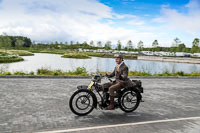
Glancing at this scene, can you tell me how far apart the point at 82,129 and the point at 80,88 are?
4.38 ft

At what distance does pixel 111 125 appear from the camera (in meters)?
4.76

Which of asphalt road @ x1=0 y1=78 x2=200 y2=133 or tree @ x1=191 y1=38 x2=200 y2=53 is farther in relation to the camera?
tree @ x1=191 y1=38 x2=200 y2=53

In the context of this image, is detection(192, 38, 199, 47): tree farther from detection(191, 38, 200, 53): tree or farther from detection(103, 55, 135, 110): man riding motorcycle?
detection(103, 55, 135, 110): man riding motorcycle

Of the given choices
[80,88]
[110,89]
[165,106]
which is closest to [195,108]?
[165,106]

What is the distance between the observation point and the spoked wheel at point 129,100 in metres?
5.71

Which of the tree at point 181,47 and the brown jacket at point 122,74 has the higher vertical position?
the tree at point 181,47

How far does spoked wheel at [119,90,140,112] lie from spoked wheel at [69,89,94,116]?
97 centimetres

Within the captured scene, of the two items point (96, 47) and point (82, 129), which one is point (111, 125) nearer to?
point (82, 129)

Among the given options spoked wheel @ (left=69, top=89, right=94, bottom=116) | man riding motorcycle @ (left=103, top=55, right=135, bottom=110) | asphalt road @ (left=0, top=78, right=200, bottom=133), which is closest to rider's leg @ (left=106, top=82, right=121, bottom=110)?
man riding motorcycle @ (left=103, top=55, right=135, bottom=110)

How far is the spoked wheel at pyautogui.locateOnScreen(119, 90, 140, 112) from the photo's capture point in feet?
18.7

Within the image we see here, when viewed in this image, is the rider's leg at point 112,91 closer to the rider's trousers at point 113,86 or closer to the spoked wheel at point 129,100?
the rider's trousers at point 113,86

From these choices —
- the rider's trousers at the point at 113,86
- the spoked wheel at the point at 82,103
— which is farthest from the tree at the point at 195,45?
the spoked wheel at the point at 82,103

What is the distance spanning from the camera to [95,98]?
544 centimetres

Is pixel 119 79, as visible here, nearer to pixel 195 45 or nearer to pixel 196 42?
pixel 196 42
